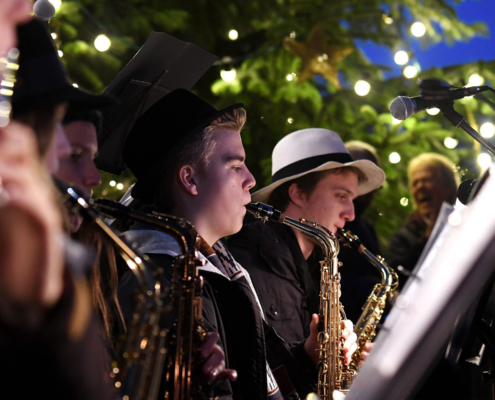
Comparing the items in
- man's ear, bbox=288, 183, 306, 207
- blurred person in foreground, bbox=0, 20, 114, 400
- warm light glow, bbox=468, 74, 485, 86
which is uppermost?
warm light glow, bbox=468, 74, 485, 86

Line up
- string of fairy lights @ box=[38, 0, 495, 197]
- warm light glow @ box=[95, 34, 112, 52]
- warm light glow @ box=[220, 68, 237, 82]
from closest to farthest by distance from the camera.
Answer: warm light glow @ box=[95, 34, 112, 52] → warm light glow @ box=[220, 68, 237, 82] → string of fairy lights @ box=[38, 0, 495, 197]

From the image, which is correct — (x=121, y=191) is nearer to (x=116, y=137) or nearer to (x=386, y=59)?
(x=116, y=137)

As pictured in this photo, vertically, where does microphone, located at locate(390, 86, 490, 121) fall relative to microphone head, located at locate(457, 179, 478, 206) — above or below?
above

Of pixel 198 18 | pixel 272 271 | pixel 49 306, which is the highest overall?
pixel 198 18

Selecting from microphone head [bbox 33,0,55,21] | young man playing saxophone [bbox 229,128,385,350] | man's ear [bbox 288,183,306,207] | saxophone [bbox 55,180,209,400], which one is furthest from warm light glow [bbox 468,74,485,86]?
saxophone [bbox 55,180,209,400]

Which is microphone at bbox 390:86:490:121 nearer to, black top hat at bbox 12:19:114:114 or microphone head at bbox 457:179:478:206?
microphone head at bbox 457:179:478:206

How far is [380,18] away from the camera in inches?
258

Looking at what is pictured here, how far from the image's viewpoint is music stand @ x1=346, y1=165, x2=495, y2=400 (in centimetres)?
142

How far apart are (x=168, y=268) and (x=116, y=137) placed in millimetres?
1029

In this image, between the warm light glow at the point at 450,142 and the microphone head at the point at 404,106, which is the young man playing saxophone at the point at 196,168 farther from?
the warm light glow at the point at 450,142

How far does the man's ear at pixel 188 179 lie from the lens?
276 centimetres

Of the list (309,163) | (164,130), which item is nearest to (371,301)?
(309,163)

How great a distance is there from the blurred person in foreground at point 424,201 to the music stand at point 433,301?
13.6ft

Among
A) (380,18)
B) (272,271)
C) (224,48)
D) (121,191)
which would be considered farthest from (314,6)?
(272,271)
